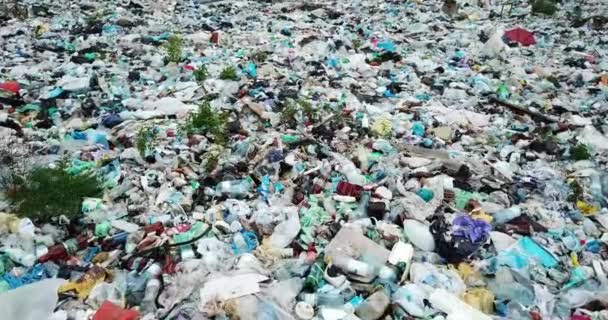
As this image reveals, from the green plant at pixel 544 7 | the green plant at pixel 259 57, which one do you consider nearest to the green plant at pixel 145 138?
the green plant at pixel 259 57

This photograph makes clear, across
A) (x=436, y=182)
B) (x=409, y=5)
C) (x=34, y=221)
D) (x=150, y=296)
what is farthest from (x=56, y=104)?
(x=409, y=5)

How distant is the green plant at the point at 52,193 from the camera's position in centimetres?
283

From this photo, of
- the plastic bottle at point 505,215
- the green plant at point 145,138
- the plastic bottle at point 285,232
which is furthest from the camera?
the green plant at point 145,138

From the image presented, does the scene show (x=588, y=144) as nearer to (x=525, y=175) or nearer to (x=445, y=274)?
(x=525, y=175)

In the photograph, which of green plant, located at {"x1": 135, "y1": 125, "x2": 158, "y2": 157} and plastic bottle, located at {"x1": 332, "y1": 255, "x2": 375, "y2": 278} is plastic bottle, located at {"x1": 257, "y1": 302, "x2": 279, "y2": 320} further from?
green plant, located at {"x1": 135, "y1": 125, "x2": 158, "y2": 157}

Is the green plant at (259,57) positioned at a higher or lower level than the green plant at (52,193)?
lower

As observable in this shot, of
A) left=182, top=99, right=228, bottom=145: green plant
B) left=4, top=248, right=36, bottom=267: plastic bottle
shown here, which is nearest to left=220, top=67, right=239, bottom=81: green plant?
left=182, top=99, right=228, bottom=145: green plant

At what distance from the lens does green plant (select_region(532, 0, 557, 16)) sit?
25.6ft

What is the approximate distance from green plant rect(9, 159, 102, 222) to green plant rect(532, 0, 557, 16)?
23.9 feet

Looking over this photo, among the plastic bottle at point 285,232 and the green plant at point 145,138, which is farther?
the green plant at point 145,138

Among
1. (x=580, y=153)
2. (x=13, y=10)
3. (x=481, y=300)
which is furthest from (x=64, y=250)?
(x=13, y=10)

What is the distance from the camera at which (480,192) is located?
3.33m

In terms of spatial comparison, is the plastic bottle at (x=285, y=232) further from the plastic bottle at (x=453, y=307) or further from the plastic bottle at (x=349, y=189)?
the plastic bottle at (x=453, y=307)

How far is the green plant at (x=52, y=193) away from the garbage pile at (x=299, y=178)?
0.04ft
